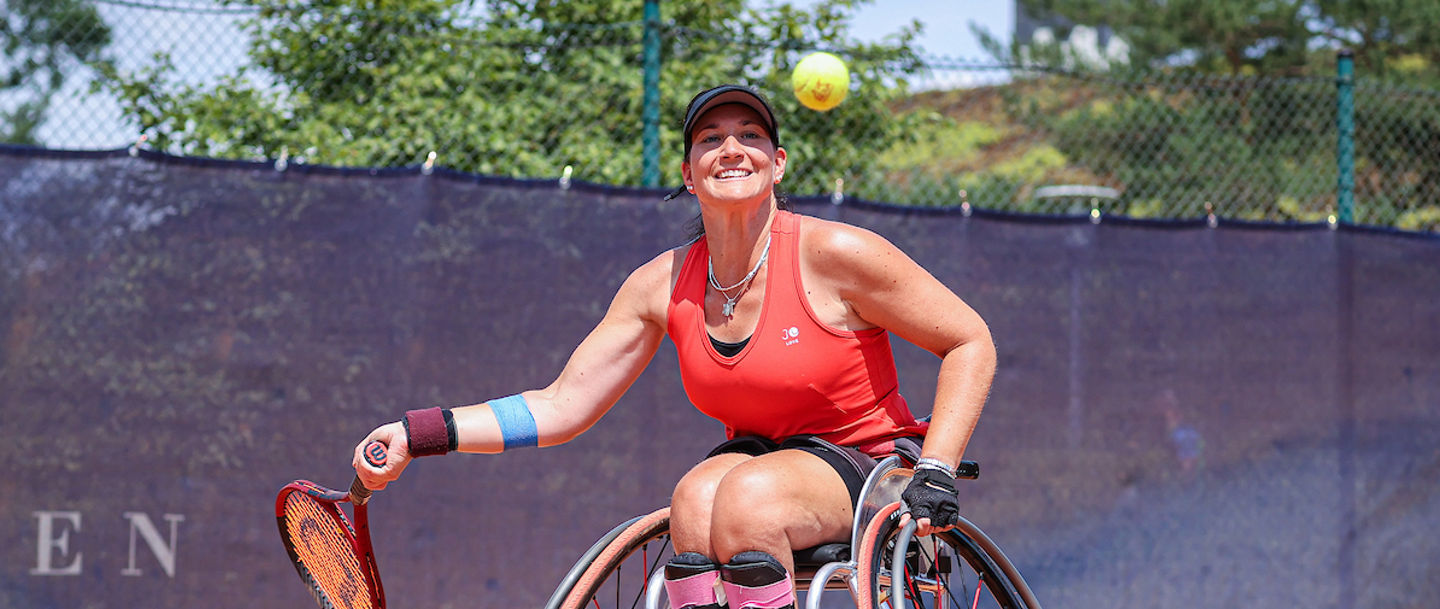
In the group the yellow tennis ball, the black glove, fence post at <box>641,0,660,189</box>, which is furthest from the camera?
fence post at <box>641,0,660,189</box>

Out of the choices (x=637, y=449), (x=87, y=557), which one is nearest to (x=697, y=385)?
(x=637, y=449)

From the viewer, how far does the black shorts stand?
2.28m

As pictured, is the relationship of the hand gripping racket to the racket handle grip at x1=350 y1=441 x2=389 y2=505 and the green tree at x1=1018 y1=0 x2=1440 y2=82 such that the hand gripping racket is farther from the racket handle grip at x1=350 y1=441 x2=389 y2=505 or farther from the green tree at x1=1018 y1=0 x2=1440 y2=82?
the green tree at x1=1018 y1=0 x2=1440 y2=82

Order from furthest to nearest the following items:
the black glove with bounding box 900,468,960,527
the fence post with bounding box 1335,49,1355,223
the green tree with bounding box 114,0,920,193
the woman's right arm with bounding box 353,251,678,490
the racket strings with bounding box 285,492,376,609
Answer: the green tree with bounding box 114,0,920,193 < the fence post with bounding box 1335,49,1355,223 < the woman's right arm with bounding box 353,251,678,490 < the racket strings with bounding box 285,492,376,609 < the black glove with bounding box 900,468,960,527

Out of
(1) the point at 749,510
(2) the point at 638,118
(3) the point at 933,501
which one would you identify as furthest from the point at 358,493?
(2) the point at 638,118

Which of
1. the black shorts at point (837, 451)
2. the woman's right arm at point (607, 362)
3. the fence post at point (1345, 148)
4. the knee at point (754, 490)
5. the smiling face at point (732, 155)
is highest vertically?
the fence post at point (1345, 148)

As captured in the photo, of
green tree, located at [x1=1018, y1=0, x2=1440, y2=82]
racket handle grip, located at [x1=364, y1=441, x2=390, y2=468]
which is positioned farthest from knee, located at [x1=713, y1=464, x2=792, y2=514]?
green tree, located at [x1=1018, y1=0, x2=1440, y2=82]

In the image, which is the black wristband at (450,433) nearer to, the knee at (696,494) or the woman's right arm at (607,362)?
the woman's right arm at (607,362)

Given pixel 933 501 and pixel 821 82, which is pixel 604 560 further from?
pixel 821 82

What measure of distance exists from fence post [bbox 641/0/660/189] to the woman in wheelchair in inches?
57.3

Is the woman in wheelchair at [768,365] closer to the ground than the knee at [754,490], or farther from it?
farther from it

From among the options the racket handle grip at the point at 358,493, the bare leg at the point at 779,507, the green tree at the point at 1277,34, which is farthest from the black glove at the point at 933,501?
the green tree at the point at 1277,34

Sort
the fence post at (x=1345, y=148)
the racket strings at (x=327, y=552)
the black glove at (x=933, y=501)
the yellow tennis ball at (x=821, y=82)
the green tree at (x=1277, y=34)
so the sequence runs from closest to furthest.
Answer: the black glove at (x=933, y=501) < the racket strings at (x=327, y=552) < the yellow tennis ball at (x=821, y=82) < the fence post at (x=1345, y=148) < the green tree at (x=1277, y=34)

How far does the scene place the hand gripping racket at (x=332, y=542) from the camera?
235 cm
